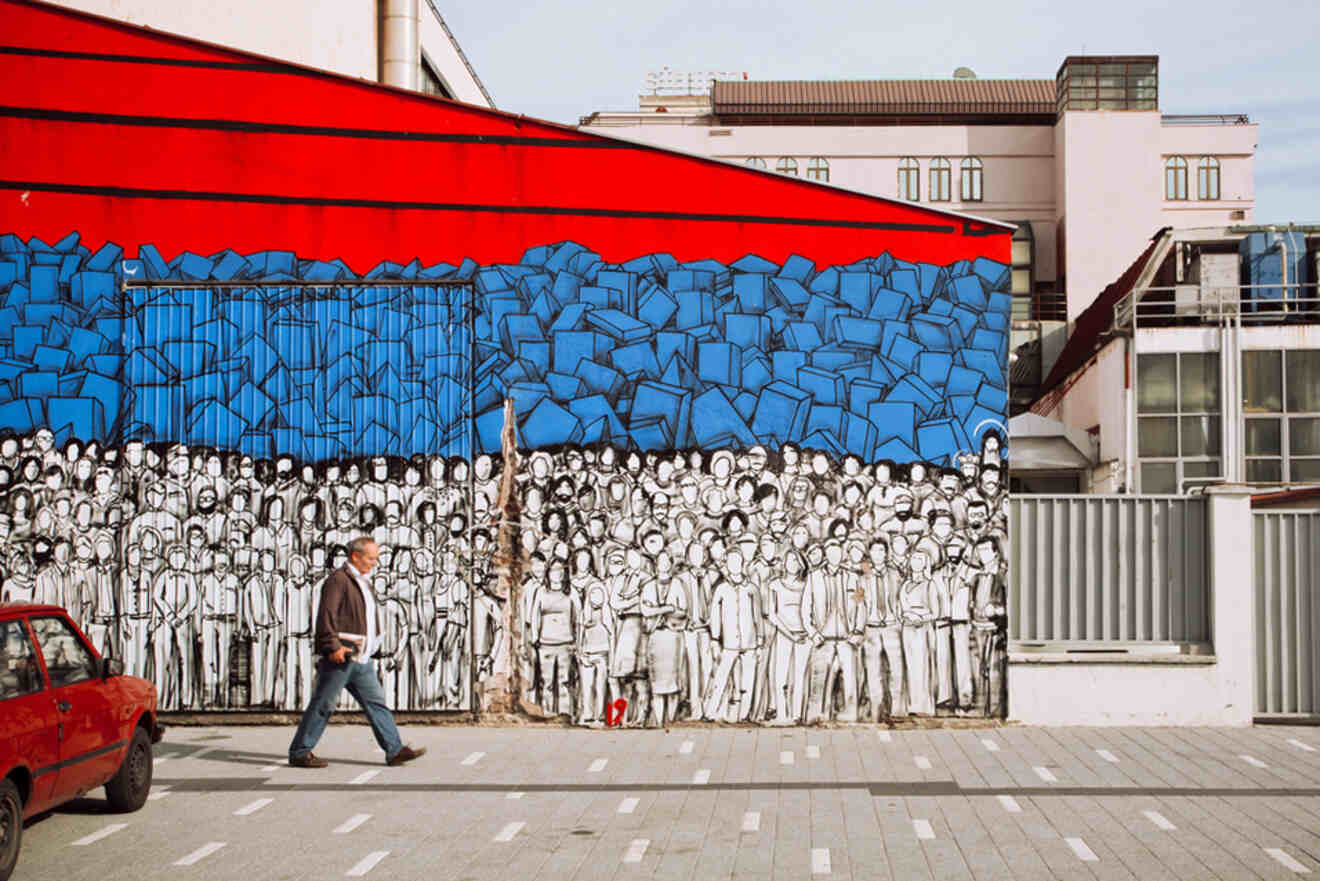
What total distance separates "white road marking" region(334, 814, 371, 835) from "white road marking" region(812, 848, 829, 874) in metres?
2.84

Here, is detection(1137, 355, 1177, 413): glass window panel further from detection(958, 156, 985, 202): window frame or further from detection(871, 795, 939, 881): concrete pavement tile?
detection(958, 156, 985, 202): window frame

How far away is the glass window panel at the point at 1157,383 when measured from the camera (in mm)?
29625

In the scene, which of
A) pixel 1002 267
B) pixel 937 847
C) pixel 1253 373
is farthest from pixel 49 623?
pixel 1253 373

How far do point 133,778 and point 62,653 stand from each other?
1145 millimetres

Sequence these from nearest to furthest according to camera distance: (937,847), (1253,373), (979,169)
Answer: (937,847) → (1253,373) → (979,169)

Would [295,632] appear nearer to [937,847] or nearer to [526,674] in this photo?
[526,674]

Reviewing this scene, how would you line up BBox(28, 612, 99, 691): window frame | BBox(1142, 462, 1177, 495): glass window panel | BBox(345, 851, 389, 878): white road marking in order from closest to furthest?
1. BBox(345, 851, 389, 878): white road marking
2. BBox(28, 612, 99, 691): window frame
3. BBox(1142, 462, 1177, 495): glass window panel

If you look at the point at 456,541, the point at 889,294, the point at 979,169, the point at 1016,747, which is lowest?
the point at 1016,747

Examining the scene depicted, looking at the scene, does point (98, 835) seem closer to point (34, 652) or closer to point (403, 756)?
point (34, 652)

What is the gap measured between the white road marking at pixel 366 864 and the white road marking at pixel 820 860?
2.40 meters

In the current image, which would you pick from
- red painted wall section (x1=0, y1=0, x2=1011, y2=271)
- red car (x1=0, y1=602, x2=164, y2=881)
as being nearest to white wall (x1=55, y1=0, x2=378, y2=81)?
red painted wall section (x1=0, y1=0, x2=1011, y2=271)

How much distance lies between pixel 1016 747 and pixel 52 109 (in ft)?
32.7

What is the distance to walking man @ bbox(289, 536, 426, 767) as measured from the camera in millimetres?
10719

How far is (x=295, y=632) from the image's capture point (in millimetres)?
12672
